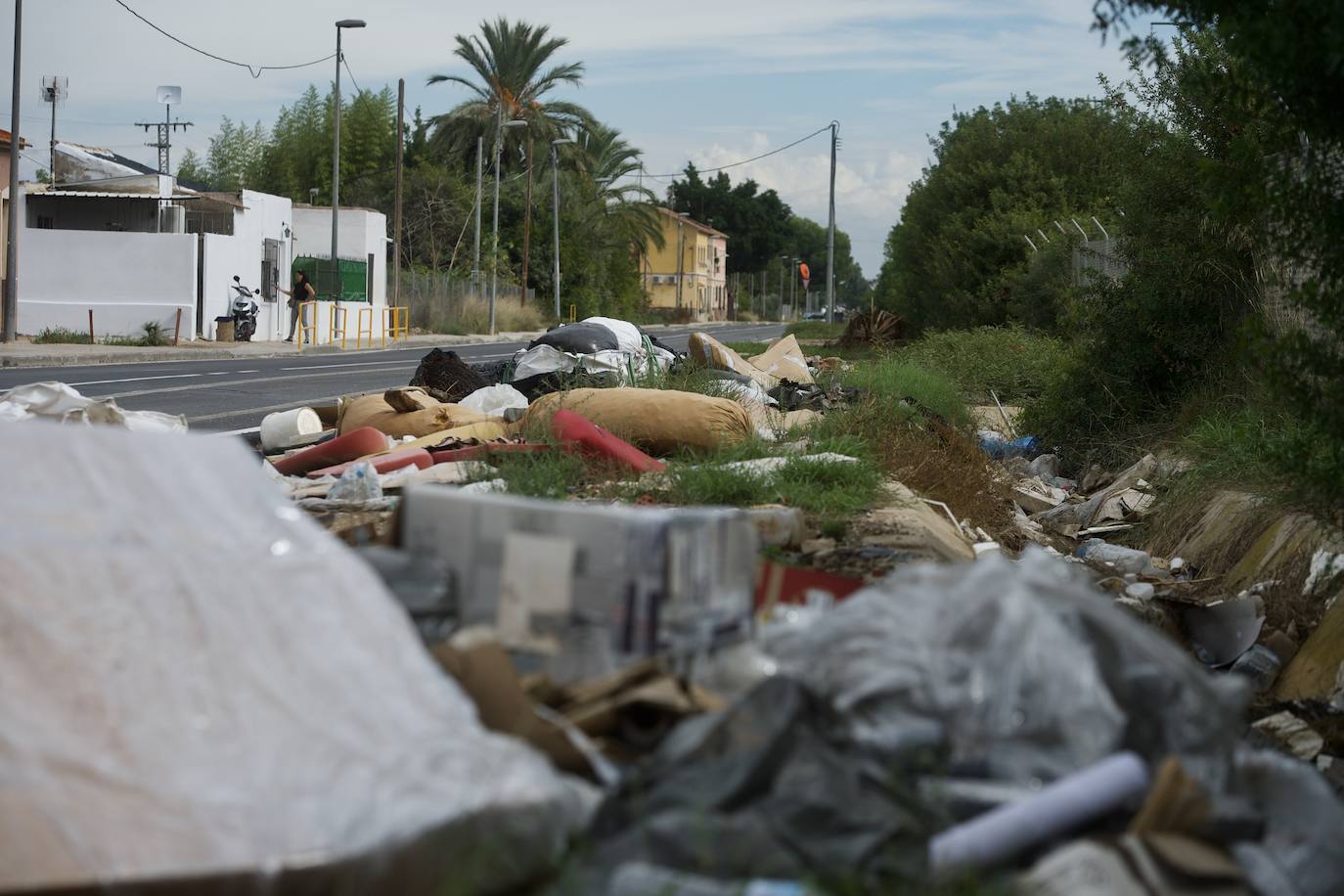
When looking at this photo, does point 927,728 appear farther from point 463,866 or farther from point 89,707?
point 89,707

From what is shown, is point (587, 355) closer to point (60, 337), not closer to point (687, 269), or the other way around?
point (60, 337)

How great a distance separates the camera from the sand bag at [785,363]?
1285 centimetres

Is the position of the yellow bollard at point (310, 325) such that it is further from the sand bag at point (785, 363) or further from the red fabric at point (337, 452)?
the red fabric at point (337, 452)

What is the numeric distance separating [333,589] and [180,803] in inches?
22.4

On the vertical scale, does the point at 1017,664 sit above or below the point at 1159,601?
above

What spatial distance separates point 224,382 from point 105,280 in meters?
15.2

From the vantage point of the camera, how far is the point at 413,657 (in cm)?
261

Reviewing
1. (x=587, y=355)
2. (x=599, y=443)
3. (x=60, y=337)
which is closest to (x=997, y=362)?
(x=587, y=355)

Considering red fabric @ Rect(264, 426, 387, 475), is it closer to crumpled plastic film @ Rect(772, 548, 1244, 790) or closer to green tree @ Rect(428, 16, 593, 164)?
crumpled plastic film @ Rect(772, 548, 1244, 790)

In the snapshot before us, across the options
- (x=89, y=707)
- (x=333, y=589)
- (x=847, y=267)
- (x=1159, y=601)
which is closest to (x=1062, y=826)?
(x=333, y=589)

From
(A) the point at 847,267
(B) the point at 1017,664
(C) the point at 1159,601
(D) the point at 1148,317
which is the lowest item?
(C) the point at 1159,601

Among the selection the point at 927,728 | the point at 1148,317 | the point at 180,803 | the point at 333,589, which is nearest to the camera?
the point at 180,803

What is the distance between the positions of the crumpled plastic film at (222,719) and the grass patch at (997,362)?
1325 centimetres

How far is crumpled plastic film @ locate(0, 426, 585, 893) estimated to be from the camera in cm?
215
